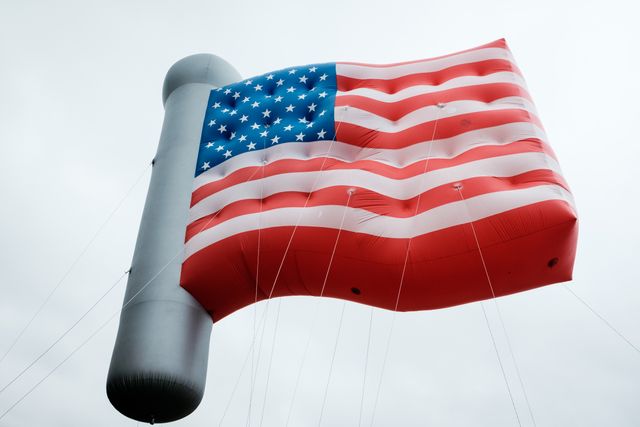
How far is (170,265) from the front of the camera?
6012 millimetres

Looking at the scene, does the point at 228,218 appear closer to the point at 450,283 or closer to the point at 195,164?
the point at 195,164

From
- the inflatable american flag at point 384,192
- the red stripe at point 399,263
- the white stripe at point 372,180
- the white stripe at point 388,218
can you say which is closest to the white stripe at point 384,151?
the inflatable american flag at point 384,192

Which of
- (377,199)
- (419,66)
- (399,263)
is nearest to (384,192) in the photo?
(377,199)

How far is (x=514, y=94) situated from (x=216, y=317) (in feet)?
14.0

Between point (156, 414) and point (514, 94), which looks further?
point (514, 94)

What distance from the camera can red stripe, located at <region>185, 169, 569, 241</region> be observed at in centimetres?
529

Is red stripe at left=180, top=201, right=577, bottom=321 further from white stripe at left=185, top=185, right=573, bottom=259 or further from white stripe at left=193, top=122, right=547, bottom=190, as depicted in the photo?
white stripe at left=193, top=122, right=547, bottom=190

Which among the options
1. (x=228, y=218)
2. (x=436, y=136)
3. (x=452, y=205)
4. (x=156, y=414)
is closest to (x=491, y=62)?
(x=436, y=136)

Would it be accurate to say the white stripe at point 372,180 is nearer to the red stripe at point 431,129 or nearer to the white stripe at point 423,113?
the red stripe at point 431,129

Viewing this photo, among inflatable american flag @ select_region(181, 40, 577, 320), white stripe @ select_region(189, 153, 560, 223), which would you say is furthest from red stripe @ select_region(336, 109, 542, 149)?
white stripe @ select_region(189, 153, 560, 223)

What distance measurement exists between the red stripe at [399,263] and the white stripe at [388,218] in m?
0.07

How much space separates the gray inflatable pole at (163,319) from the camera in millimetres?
5273

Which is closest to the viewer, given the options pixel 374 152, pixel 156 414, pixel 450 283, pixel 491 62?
pixel 450 283

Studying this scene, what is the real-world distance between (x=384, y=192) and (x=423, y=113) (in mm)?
1257
